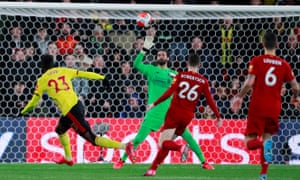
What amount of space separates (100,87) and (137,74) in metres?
0.68

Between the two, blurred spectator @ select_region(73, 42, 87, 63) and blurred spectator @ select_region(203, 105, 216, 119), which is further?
blurred spectator @ select_region(203, 105, 216, 119)

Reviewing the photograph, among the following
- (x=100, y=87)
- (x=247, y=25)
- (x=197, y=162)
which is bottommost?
(x=197, y=162)

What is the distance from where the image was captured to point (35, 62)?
16.6 meters

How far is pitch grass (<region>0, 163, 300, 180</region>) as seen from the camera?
12.2m

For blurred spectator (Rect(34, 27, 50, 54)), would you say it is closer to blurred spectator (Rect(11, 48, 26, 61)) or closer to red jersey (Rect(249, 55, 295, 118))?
blurred spectator (Rect(11, 48, 26, 61))

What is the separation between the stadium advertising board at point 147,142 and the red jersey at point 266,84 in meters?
5.28

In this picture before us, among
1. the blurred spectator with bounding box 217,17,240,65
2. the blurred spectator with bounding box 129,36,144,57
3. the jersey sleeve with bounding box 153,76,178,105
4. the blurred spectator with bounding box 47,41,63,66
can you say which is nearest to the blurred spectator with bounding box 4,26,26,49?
the blurred spectator with bounding box 47,41,63,66

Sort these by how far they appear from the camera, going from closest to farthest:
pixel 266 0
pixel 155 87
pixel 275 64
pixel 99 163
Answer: pixel 275 64 < pixel 155 87 < pixel 99 163 < pixel 266 0

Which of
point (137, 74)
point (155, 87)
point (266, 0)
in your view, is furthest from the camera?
point (266, 0)

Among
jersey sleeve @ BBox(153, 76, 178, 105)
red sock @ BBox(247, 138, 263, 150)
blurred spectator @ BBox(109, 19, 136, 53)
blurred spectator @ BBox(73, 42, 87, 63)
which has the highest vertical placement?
blurred spectator @ BBox(109, 19, 136, 53)

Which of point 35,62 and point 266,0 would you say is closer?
point 35,62

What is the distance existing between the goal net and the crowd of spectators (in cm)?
2

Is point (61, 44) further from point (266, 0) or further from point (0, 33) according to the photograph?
point (266, 0)

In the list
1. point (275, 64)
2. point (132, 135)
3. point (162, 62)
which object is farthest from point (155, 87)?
point (275, 64)
